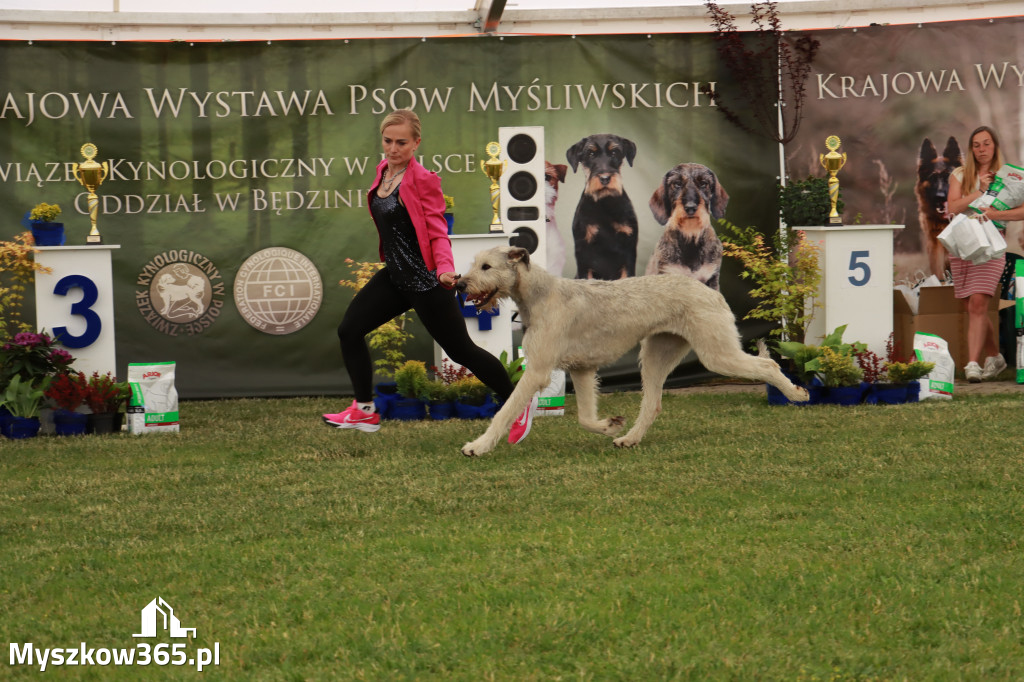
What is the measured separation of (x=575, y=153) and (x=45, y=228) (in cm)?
407

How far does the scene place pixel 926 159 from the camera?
9078 millimetres

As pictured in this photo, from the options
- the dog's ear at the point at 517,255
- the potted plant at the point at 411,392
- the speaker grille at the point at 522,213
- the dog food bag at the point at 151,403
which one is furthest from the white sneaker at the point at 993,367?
the dog food bag at the point at 151,403

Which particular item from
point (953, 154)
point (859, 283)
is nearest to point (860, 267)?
point (859, 283)

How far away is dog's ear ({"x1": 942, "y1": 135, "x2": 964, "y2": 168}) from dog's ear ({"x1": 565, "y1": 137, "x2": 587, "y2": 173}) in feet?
9.92

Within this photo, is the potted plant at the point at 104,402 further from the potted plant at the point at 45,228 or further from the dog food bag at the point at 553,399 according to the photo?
the dog food bag at the point at 553,399

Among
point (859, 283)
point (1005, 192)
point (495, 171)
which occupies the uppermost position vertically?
point (495, 171)

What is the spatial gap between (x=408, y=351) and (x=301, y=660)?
6.26 m

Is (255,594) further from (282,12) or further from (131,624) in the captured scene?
(282,12)

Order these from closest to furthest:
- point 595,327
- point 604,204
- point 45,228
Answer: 1. point 595,327
2. point 45,228
3. point 604,204

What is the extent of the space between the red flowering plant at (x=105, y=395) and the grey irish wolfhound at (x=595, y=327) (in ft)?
8.64

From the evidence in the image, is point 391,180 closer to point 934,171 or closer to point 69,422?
point 69,422

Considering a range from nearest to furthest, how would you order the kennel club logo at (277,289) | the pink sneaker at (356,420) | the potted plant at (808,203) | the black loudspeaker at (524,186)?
the pink sneaker at (356,420)
the black loudspeaker at (524,186)
the potted plant at (808,203)
the kennel club logo at (277,289)

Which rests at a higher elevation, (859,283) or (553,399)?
(859,283)

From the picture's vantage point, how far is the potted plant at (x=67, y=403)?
22.0ft
